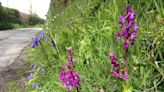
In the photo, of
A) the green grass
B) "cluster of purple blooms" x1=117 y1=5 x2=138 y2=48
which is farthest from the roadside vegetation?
"cluster of purple blooms" x1=117 y1=5 x2=138 y2=48

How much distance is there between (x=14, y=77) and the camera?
541cm

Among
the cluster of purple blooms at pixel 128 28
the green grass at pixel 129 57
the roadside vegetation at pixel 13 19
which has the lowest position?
the roadside vegetation at pixel 13 19

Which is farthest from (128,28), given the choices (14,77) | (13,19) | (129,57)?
(13,19)

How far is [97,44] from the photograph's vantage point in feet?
9.32

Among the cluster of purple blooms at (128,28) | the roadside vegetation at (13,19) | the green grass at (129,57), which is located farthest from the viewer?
the roadside vegetation at (13,19)

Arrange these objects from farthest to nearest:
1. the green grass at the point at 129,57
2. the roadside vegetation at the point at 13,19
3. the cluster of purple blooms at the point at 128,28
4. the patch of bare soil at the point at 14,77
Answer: the roadside vegetation at the point at 13,19, the patch of bare soil at the point at 14,77, the green grass at the point at 129,57, the cluster of purple blooms at the point at 128,28

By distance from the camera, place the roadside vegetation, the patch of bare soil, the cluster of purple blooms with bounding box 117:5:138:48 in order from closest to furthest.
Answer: the cluster of purple blooms with bounding box 117:5:138:48 < the patch of bare soil < the roadside vegetation

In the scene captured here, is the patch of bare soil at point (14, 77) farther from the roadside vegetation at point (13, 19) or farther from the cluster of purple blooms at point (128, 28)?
the roadside vegetation at point (13, 19)

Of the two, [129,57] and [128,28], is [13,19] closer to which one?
[129,57]

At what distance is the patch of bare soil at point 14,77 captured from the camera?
15.6 feet

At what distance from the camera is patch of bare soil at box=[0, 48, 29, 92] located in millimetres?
4770

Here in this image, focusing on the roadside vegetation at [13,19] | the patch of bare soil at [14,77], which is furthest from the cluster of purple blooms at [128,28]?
the roadside vegetation at [13,19]

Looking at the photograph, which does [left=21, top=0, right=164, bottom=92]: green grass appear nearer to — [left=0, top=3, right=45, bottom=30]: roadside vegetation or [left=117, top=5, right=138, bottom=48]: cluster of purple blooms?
[left=117, top=5, right=138, bottom=48]: cluster of purple blooms

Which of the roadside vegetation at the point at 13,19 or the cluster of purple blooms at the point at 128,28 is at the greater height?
the cluster of purple blooms at the point at 128,28
